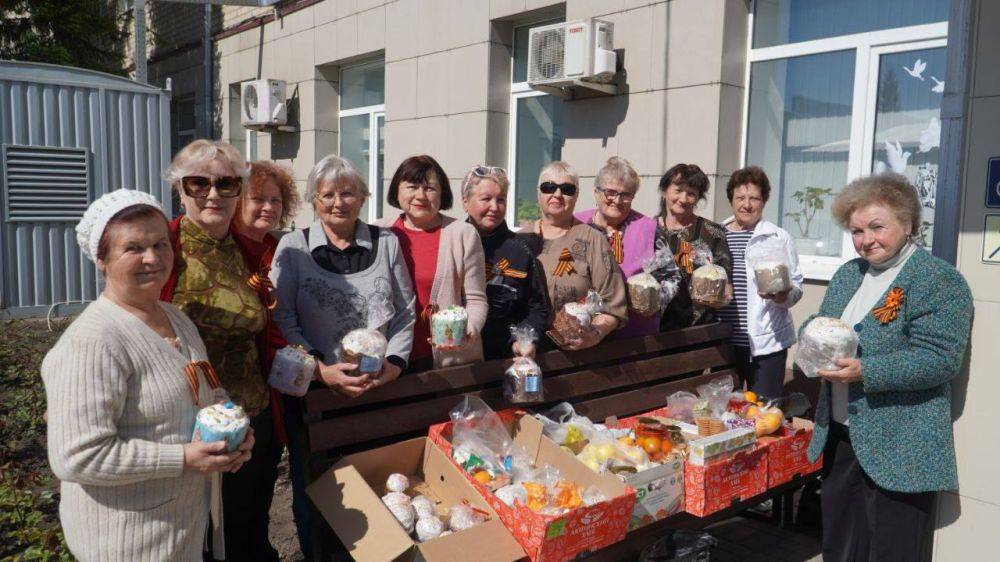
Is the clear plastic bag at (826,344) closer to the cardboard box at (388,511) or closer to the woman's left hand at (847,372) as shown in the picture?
the woman's left hand at (847,372)

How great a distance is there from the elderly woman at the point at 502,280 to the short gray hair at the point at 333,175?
689 millimetres

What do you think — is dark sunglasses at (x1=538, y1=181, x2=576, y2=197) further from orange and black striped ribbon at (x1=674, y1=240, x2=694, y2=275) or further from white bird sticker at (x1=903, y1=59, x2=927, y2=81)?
white bird sticker at (x1=903, y1=59, x2=927, y2=81)

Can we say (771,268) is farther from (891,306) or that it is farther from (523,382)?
(523,382)

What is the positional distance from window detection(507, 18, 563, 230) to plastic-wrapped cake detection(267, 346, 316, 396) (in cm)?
545

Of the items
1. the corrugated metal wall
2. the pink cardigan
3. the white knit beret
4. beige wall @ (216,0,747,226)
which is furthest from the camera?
the corrugated metal wall

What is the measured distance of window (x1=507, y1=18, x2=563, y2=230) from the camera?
25.5ft

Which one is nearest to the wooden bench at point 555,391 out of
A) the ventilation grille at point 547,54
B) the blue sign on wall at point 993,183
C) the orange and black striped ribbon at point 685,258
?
the orange and black striped ribbon at point 685,258

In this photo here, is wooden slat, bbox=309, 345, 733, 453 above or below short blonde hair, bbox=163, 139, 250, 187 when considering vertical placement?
below

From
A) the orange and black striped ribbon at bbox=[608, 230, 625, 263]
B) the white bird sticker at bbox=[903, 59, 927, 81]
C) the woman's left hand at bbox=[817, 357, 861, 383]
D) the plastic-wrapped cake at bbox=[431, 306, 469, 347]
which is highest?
the white bird sticker at bbox=[903, 59, 927, 81]

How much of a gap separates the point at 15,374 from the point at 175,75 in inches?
416

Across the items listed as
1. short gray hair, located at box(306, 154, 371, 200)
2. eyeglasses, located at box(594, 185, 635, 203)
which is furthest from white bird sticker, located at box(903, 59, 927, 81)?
short gray hair, located at box(306, 154, 371, 200)

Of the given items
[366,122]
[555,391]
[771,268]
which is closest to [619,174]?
[771,268]

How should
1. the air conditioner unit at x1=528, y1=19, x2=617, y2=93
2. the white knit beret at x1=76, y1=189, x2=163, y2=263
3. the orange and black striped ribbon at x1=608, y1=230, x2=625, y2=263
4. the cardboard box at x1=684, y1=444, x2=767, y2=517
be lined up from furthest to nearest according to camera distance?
1. the air conditioner unit at x1=528, y1=19, x2=617, y2=93
2. the orange and black striped ribbon at x1=608, y1=230, x2=625, y2=263
3. the cardboard box at x1=684, y1=444, x2=767, y2=517
4. the white knit beret at x1=76, y1=189, x2=163, y2=263

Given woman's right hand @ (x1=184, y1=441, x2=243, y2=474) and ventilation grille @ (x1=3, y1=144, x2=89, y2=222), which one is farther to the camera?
ventilation grille @ (x1=3, y1=144, x2=89, y2=222)
